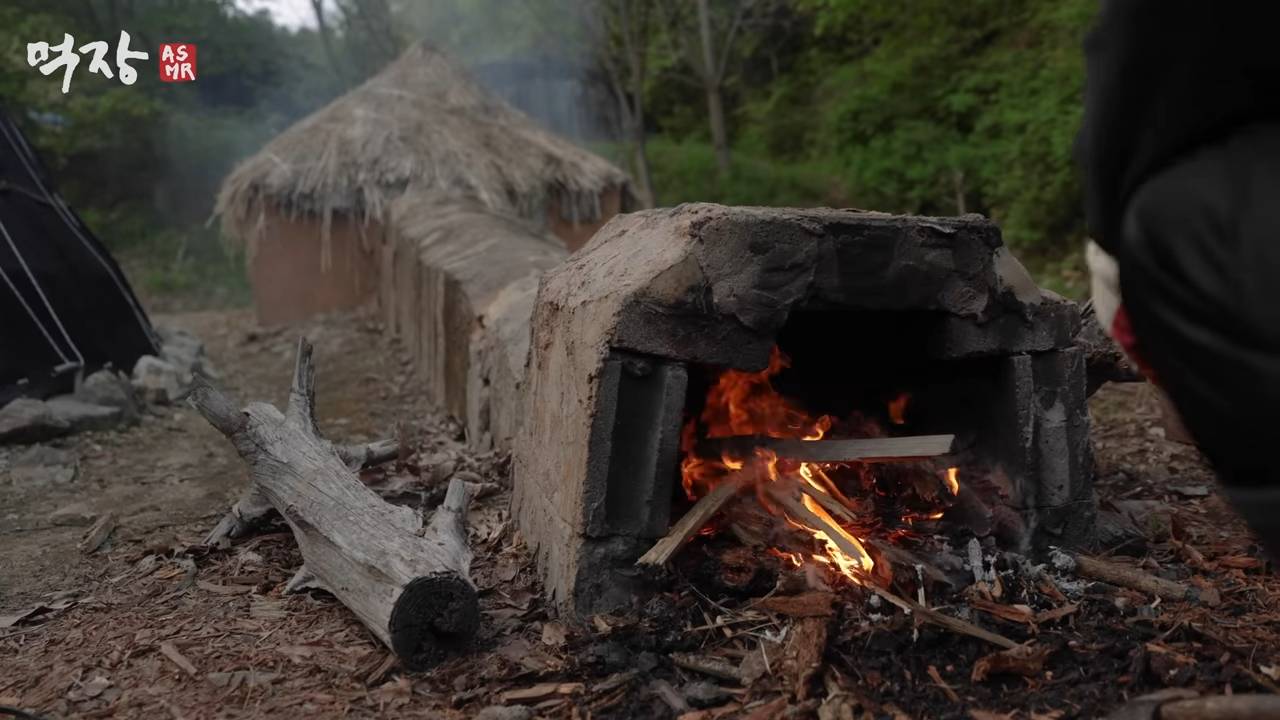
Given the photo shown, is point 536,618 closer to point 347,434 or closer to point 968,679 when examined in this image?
point 968,679

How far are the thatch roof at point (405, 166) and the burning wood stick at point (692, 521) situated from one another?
265 inches

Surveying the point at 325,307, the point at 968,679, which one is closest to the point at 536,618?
the point at 968,679

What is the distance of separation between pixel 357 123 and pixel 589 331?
8966 millimetres

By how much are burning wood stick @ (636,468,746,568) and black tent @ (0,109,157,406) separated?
530 cm

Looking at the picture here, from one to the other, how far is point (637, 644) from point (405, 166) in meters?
8.46

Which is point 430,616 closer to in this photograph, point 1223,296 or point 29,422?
point 1223,296

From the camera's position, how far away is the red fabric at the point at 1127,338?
6.26 feet

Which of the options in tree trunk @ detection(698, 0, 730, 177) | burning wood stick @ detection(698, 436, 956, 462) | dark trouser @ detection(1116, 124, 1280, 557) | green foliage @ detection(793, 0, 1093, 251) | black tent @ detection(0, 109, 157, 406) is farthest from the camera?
tree trunk @ detection(698, 0, 730, 177)

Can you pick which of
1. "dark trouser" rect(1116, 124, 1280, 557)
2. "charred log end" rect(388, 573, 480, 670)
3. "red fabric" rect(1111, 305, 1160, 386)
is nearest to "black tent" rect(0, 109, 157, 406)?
"charred log end" rect(388, 573, 480, 670)

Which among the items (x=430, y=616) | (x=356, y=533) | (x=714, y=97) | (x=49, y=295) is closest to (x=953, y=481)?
(x=430, y=616)

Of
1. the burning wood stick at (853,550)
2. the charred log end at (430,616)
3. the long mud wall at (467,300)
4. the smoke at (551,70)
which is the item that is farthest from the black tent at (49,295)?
the smoke at (551,70)

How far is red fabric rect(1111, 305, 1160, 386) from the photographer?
1.91m

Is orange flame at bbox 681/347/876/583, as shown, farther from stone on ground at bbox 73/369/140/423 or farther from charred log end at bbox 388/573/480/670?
stone on ground at bbox 73/369/140/423

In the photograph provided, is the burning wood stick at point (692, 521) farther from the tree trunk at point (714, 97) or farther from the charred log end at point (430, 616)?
the tree trunk at point (714, 97)
